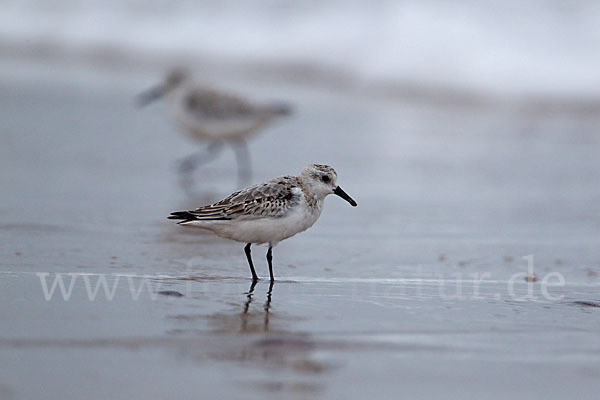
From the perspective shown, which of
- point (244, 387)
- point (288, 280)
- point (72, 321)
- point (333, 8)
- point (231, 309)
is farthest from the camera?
point (333, 8)

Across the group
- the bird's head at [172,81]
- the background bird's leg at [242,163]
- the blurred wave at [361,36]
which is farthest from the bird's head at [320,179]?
the blurred wave at [361,36]

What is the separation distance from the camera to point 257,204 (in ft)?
15.0

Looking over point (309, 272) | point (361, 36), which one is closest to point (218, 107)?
point (309, 272)

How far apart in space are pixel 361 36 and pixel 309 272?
1134 cm

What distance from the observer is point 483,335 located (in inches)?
136

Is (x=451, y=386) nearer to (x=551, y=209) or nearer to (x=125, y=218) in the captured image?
(x=125, y=218)

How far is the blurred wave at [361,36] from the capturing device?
14.2 metres

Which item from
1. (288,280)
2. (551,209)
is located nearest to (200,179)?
(551,209)

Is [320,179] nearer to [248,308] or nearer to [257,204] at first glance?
[257,204]

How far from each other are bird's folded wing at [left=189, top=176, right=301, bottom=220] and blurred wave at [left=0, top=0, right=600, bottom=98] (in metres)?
9.55

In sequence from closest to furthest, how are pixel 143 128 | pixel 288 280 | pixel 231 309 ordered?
pixel 231 309 < pixel 288 280 < pixel 143 128

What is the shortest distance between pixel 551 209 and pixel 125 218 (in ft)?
9.69

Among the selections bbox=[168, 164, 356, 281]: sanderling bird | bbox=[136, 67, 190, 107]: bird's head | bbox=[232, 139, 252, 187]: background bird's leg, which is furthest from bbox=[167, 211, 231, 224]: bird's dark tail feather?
bbox=[136, 67, 190, 107]: bird's head

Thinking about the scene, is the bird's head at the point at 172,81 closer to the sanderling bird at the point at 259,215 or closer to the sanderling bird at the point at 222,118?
the sanderling bird at the point at 222,118
